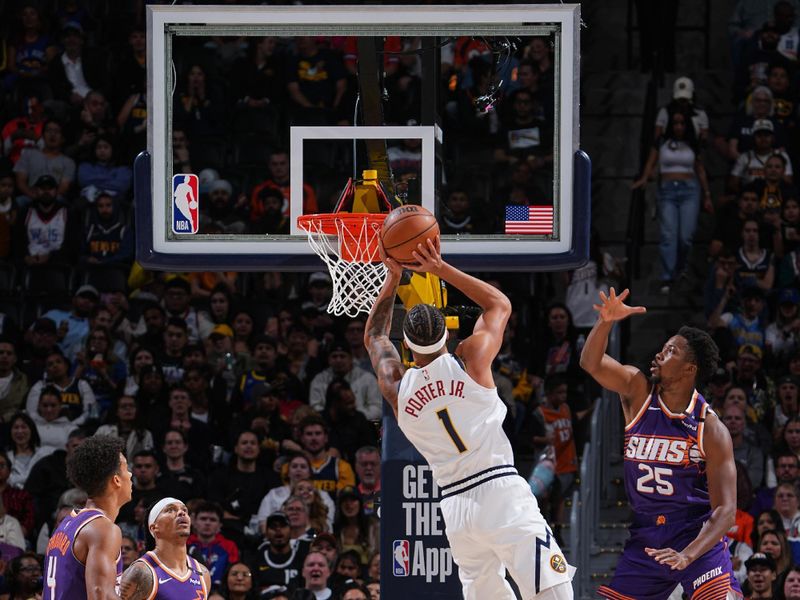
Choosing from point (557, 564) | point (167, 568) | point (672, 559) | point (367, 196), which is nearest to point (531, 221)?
point (367, 196)

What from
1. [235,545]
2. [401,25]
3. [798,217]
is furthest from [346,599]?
[798,217]

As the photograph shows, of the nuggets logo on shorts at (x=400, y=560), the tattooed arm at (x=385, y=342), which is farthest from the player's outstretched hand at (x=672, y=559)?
the nuggets logo on shorts at (x=400, y=560)

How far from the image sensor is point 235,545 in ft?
35.6

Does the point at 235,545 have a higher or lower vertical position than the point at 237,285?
lower

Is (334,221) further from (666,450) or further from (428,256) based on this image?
(666,450)

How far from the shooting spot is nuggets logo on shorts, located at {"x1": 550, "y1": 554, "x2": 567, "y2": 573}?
21.8 feet

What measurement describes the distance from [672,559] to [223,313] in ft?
22.2

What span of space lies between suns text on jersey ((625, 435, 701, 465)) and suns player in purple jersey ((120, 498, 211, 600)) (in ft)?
7.41

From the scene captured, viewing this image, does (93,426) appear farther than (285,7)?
Yes

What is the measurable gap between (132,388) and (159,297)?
1187 mm

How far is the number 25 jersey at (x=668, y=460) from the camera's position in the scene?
Answer: 23.9 ft

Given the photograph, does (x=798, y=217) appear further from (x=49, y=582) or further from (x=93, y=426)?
(x=49, y=582)

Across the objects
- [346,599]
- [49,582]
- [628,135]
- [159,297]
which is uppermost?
[628,135]

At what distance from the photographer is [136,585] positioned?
24.6 feet
